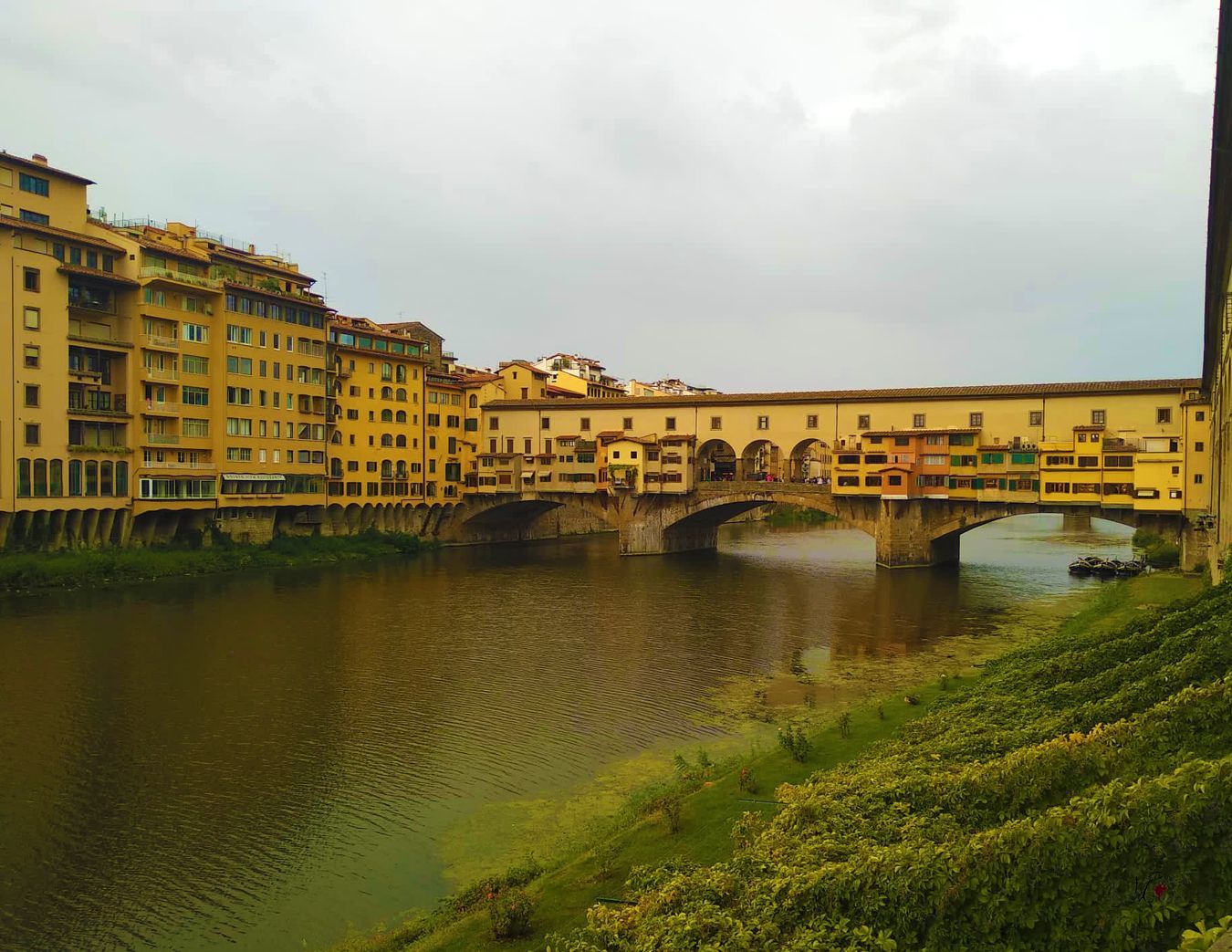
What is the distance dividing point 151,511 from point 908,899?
47.9 metres

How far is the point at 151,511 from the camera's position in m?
46.6

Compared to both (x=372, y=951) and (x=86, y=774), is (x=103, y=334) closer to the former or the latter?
(x=86, y=774)

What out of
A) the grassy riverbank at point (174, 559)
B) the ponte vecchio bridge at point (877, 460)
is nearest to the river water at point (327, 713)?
the grassy riverbank at point (174, 559)

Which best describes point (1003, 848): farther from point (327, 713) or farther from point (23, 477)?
A: point (23, 477)

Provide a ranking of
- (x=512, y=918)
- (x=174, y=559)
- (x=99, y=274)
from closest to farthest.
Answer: (x=512, y=918), (x=99, y=274), (x=174, y=559)

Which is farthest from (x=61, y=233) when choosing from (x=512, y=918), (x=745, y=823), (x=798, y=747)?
(x=745, y=823)

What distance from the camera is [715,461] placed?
6794cm

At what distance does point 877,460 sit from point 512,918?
43.5 meters

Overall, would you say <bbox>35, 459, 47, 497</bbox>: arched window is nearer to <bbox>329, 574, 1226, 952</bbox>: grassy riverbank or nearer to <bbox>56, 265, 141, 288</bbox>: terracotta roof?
<bbox>56, 265, 141, 288</bbox>: terracotta roof

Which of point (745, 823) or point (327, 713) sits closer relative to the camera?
point (745, 823)

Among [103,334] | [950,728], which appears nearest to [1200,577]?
[950,728]

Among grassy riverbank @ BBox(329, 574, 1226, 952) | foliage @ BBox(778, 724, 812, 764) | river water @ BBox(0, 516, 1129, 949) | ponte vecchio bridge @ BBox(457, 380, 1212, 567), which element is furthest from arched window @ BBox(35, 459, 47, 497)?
foliage @ BBox(778, 724, 812, 764)

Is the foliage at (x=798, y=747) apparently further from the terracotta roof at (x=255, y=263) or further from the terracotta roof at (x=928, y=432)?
the terracotta roof at (x=255, y=263)

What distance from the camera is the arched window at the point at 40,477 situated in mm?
41094
